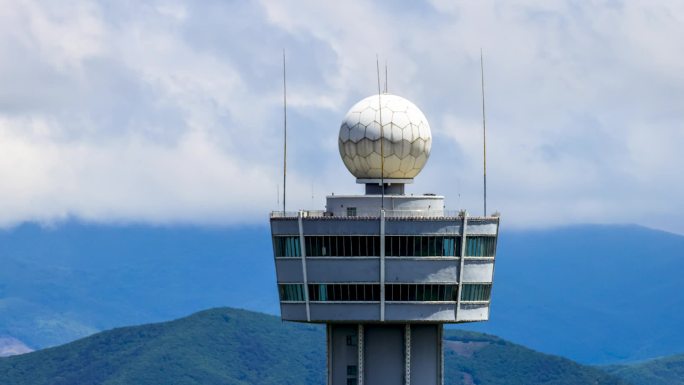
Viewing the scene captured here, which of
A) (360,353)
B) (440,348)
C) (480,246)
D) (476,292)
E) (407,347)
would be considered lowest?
(360,353)

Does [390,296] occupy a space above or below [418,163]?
below

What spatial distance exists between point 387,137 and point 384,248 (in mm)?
7927

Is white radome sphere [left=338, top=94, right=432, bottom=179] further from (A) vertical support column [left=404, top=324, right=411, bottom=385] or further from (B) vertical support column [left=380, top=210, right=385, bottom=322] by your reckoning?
(A) vertical support column [left=404, top=324, right=411, bottom=385]

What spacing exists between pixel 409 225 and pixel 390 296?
527 cm

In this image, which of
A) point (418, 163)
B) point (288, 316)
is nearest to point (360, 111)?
point (418, 163)

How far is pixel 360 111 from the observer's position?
135m

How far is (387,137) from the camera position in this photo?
133500 millimetres

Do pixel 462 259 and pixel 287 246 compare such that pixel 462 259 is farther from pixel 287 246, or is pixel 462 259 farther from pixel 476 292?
pixel 287 246

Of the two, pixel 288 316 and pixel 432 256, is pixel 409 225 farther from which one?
pixel 288 316

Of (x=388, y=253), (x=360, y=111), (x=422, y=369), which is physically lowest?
(x=422, y=369)

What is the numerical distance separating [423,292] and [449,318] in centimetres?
273

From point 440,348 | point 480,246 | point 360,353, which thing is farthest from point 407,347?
point 480,246

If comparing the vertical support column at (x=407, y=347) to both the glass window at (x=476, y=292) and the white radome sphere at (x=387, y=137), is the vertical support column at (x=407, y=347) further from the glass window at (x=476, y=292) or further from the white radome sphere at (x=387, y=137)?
the white radome sphere at (x=387, y=137)

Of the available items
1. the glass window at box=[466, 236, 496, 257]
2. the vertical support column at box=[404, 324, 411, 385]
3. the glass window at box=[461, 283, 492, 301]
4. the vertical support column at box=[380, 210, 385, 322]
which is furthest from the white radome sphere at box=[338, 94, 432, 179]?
the vertical support column at box=[404, 324, 411, 385]
